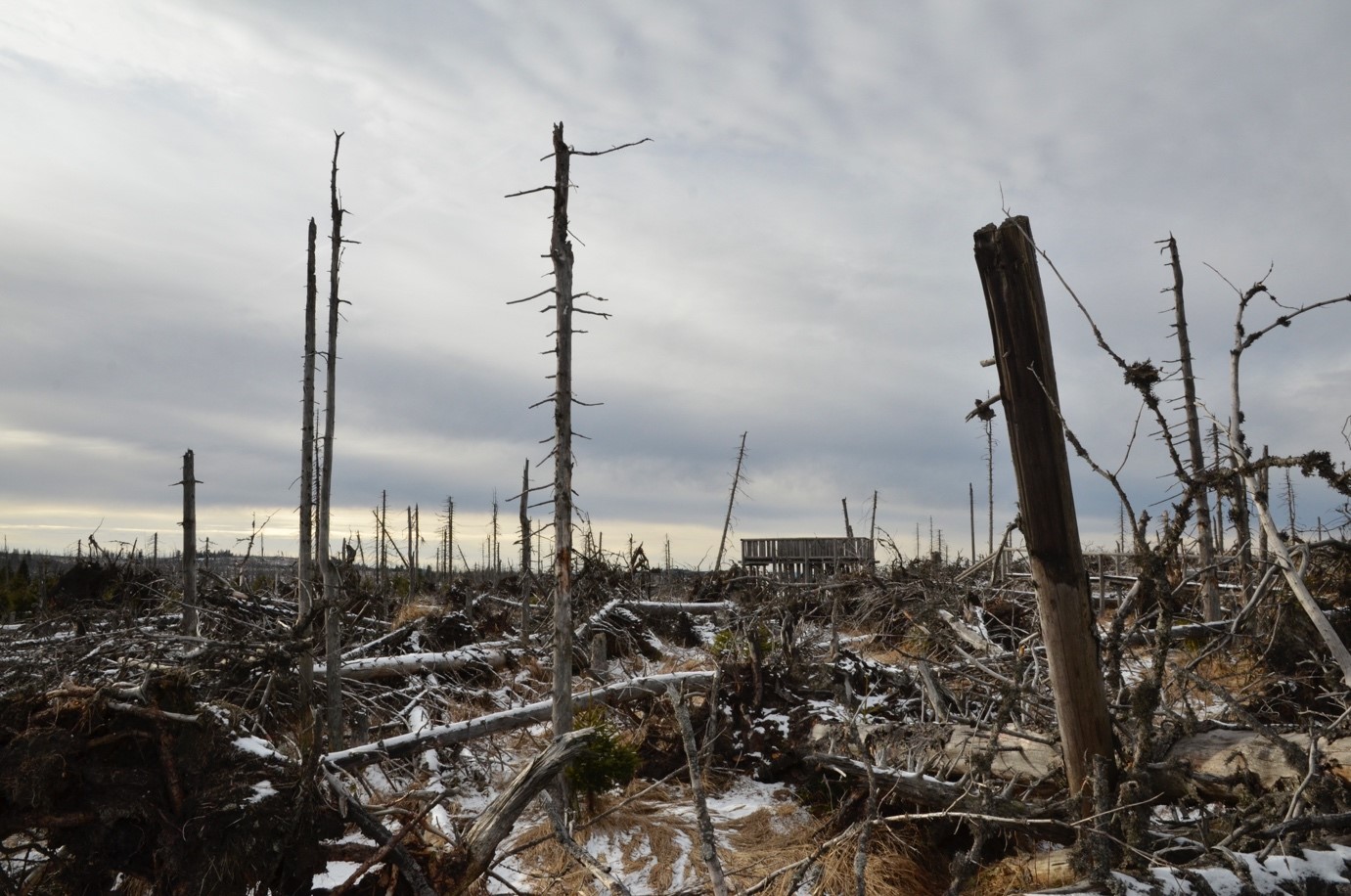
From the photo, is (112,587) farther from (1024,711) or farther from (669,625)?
(1024,711)

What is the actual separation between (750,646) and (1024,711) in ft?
10.4

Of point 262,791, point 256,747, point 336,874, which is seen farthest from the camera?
point 336,874

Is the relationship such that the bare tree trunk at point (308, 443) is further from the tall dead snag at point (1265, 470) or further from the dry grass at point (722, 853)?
the tall dead snag at point (1265, 470)

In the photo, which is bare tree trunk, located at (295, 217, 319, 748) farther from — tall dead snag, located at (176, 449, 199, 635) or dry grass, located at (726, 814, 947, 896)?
dry grass, located at (726, 814, 947, 896)

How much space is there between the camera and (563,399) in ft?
26.8

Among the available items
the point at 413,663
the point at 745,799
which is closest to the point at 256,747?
the point at 745,799

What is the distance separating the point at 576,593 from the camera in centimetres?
1262

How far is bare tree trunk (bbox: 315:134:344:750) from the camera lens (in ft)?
27.7

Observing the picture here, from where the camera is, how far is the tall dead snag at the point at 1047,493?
13.3 feet

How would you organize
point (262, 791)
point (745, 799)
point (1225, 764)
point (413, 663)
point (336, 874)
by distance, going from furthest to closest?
point (413, 663)
point (745, 799)
point (1225, 764)
point (336, 874)
point (262, 791)

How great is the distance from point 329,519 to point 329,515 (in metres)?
0.10

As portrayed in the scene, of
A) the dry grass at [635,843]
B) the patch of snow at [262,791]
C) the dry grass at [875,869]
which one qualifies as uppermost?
the patch of snow at [262,791]

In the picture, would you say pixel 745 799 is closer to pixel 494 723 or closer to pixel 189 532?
pixel 494 723

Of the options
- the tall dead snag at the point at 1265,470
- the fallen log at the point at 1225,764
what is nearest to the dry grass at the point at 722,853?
the fallen log at the point at 1225,764
